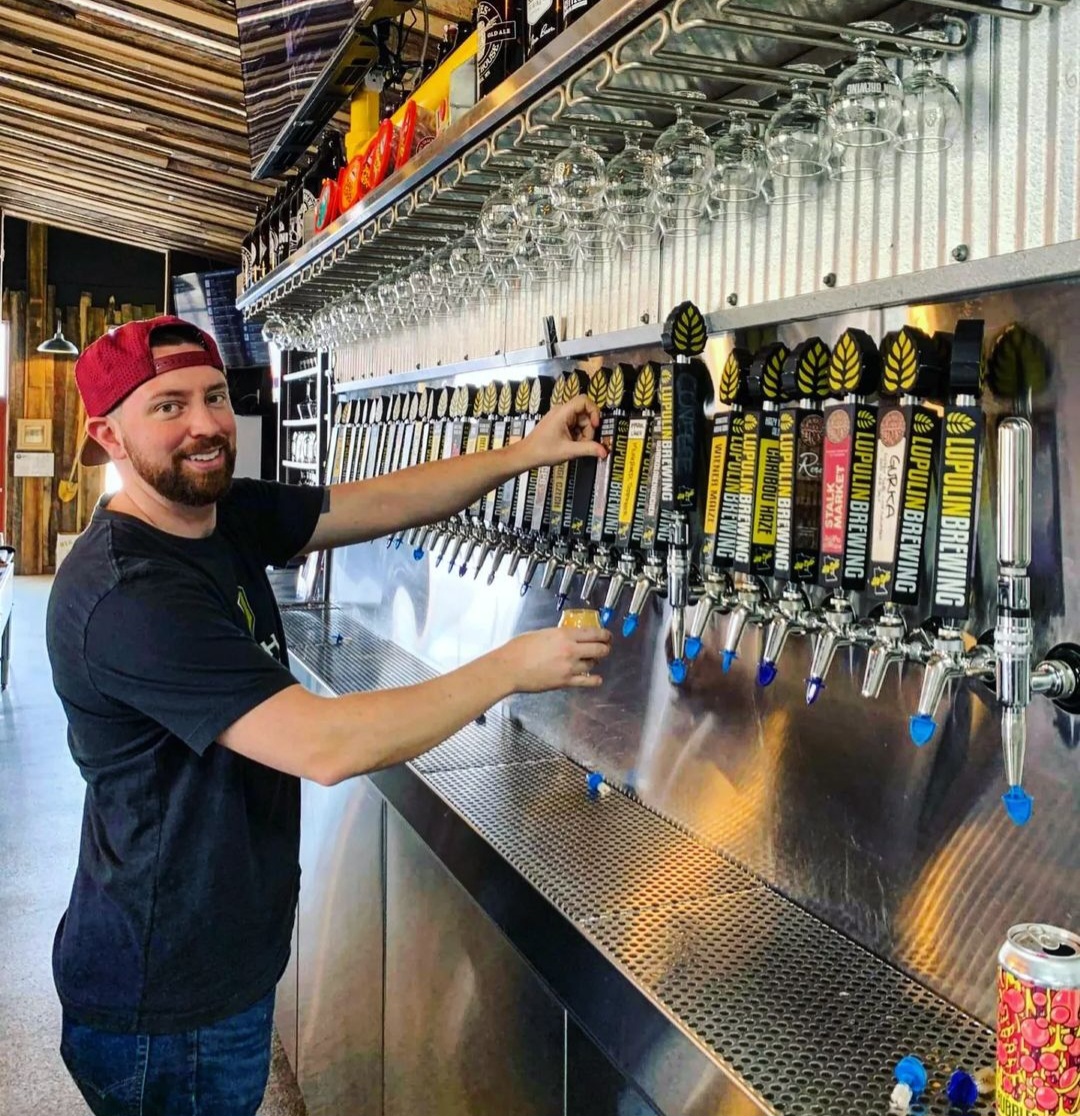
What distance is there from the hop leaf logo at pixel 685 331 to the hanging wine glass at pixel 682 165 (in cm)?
18


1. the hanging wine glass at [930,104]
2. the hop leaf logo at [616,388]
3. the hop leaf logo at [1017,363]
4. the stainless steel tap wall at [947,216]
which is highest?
the hanging wine glass at [930,104]

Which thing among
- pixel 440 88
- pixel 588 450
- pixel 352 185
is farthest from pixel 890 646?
pixel 352 185

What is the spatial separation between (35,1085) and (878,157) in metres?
2.99

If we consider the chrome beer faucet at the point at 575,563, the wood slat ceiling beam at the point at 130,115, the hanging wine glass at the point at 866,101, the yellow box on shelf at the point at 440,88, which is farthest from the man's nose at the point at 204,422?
the wood slat ceiling beam at the point at 130,115

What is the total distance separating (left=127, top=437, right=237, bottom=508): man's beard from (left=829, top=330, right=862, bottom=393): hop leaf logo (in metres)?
0.97

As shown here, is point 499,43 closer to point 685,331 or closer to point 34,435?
point 685,331

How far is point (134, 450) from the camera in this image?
5.86 feet

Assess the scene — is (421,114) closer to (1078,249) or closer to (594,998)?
(1078,249)

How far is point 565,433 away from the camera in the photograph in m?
2.12

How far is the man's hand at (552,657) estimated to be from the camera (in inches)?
60.9

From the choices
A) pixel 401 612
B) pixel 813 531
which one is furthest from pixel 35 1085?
pixel 813 531

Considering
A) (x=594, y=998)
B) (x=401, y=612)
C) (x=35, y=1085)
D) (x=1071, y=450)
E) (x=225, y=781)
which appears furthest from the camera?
(x=401, y=612)

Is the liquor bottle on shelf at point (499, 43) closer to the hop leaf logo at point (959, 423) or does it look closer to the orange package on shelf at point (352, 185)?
the orange package on shelf at point (352, 185)

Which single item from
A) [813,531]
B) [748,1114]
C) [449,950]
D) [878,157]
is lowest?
[449,950]
